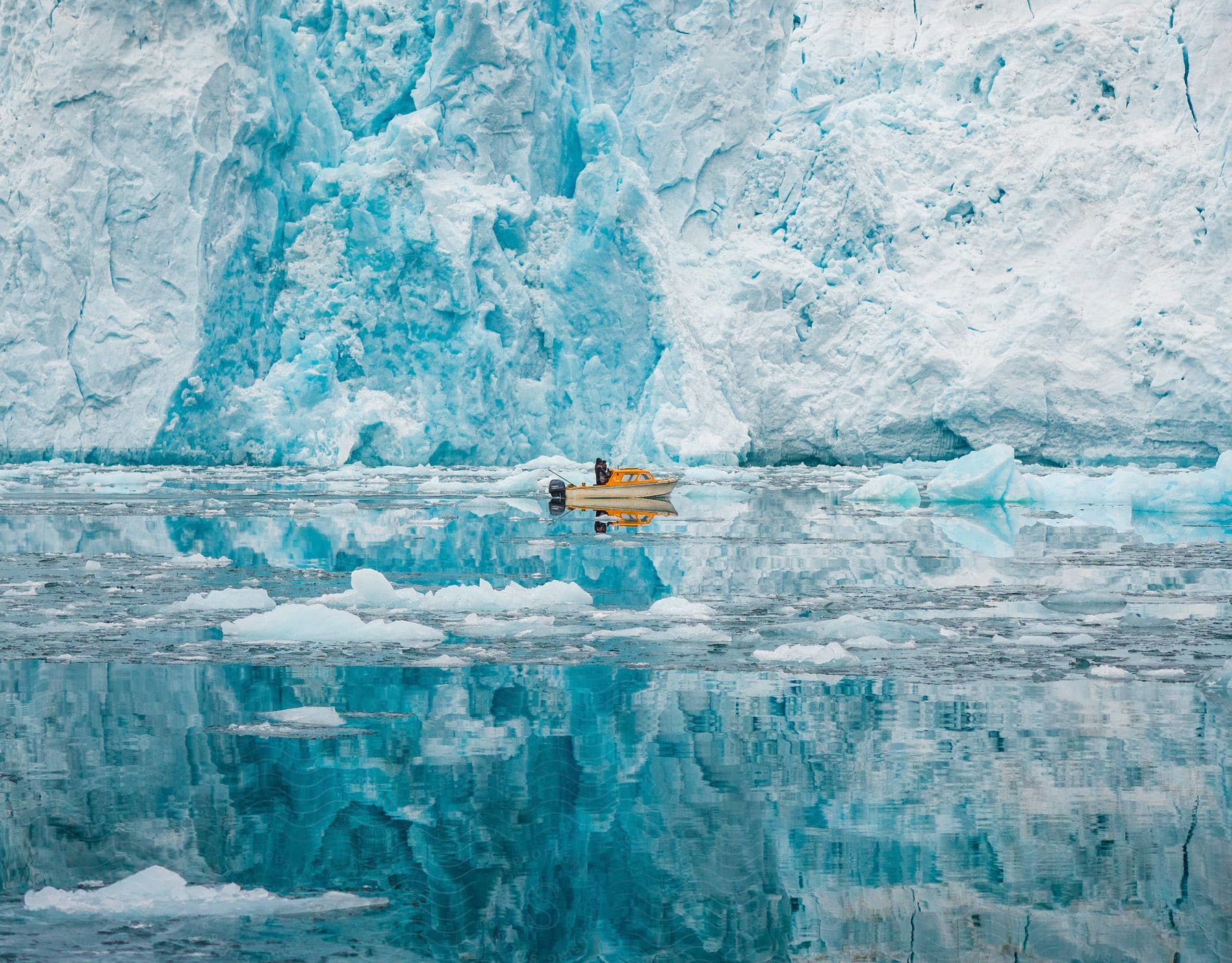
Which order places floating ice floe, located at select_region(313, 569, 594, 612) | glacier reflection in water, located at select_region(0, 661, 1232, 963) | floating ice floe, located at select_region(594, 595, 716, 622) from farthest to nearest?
floating ice floe, located at select_region(313, 569, 594, 612), floating ice floe, located at select_region(594, 595, 716, 622), glacier reflection in water, located at select_region(0, 661, 1232, 963)

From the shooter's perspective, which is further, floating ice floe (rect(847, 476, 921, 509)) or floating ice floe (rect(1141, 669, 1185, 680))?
floating ice floe (rect(847, 476, 921, 509))

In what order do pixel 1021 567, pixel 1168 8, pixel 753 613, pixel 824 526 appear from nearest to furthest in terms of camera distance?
pixel 753 613 → pixel 1021 567 → pixel 824 526 → pixel 1168 8

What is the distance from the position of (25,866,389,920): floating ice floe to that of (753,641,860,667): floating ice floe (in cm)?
347

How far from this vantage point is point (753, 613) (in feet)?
25.8

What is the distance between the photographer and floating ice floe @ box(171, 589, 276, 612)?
25.8 ft

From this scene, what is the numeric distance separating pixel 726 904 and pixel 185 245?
25117 millimetres

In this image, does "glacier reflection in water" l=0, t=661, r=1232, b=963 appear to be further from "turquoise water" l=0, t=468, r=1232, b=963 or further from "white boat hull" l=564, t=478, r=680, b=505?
"white boat hull" l=564, t=478, r=680, b=505

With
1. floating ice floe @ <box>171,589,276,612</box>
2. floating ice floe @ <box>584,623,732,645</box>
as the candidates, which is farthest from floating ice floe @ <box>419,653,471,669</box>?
floating ice floe @ <box>171,589,276,612</box>

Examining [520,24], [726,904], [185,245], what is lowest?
[726,904]

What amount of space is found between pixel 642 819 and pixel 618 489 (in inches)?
602

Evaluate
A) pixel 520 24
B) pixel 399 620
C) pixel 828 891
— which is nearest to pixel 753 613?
pixel 399 620

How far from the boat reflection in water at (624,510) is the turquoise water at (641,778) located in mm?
7441

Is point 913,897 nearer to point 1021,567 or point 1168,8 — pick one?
point 1021,567

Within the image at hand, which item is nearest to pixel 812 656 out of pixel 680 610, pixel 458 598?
pixel 680 610
